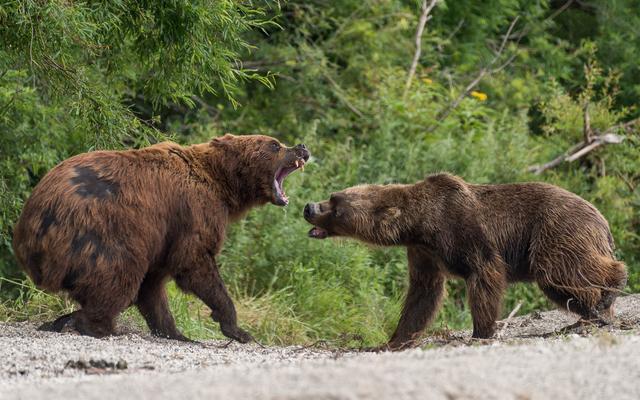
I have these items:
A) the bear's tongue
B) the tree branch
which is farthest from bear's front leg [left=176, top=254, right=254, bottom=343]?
the tree branch

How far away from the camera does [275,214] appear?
11.1 meters

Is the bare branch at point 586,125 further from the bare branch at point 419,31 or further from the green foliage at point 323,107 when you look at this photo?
the bare branch at point 419,31

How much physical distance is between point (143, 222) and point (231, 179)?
0.97m

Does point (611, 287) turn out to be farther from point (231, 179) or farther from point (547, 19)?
point (547, 19)

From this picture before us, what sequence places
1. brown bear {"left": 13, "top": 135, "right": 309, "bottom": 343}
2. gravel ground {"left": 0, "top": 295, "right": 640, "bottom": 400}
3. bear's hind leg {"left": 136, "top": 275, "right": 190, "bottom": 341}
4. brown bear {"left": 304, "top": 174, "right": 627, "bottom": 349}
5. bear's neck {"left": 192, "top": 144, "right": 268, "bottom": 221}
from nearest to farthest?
gravel ground {"left": 0, "top": 295, "right": 640, "bottom": 400} → brown bear {"left": 13, "top": 135, "right": 309, "bottom": 343} → brown bear {"left": 304, "top": 174, "right": 627, "bottom": 349} → bear's hind leg {"left": 136, "top": 275, "right": 190, "bottom": 341} → bear's neck {"left": 192, "top": 144, "right": 268, "bottom": 221}

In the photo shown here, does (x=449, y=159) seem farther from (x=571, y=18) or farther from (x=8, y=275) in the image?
(x=571, y=18)

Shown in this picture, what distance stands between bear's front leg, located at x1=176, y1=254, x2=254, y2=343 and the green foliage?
4.80 ft

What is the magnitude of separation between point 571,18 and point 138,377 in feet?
48.1

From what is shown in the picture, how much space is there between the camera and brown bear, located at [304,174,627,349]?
299 inches

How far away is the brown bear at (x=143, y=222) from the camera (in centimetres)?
693

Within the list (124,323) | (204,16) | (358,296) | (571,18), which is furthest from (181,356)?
(571,18)

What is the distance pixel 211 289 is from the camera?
743cm

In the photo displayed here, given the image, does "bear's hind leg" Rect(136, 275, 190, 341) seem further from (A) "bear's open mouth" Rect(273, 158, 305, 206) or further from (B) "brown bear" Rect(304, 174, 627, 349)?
(B) "brown bear" Rect(304, 174, 627, 349)

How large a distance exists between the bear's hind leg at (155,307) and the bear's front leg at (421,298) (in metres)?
1.74
